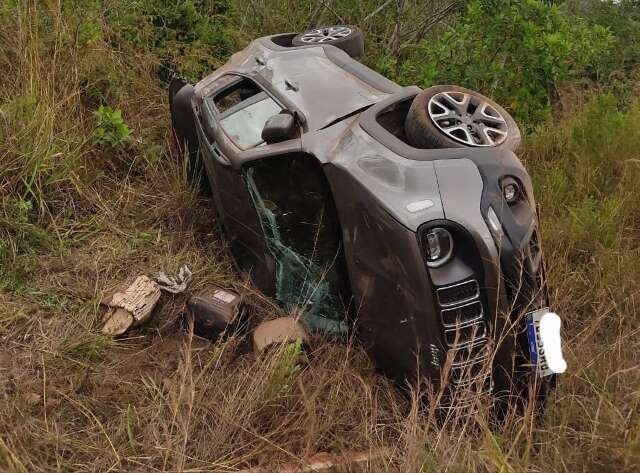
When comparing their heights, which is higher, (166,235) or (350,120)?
(350,120)

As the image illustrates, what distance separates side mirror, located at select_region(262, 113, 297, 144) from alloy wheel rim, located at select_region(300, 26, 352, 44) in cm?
132

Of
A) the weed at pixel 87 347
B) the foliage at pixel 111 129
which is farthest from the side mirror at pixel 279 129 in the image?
the foliage at pixel 111 129

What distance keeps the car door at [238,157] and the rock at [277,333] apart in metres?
0.31

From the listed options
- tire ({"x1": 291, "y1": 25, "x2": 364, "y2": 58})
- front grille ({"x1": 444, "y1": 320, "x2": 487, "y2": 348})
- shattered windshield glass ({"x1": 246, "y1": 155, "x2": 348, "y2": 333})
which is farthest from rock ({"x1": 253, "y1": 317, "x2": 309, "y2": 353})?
tire ({"x1": 291, "y1": 25, "x2": 364, "y2": 58})

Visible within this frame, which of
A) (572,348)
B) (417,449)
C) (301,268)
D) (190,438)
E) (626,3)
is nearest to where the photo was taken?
(417,449)

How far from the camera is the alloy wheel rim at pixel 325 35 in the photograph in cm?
432

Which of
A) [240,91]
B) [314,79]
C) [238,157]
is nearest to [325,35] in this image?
[240,91]

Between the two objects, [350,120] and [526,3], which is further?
[526,3]

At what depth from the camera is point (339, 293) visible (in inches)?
125

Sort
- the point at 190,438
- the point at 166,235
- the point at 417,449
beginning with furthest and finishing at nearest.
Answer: the point at 166,235, the point at 190,438, the point at 417,449

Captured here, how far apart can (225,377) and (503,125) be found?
1731mm

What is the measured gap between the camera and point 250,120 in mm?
3465

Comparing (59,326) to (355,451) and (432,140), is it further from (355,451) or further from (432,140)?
(432,140)

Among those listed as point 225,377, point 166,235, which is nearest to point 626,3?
point 166,235
